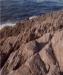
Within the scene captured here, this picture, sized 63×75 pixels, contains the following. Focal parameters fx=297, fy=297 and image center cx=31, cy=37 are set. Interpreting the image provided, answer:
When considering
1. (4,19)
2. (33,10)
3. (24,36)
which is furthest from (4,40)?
(33,10)

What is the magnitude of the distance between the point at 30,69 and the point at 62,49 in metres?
1.55

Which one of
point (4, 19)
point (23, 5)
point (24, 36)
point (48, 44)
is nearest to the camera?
point (48, 44)

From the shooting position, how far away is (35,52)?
12555 millimetres

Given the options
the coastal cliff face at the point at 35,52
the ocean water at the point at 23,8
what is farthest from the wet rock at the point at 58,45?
the ocean water at the point at 23,8

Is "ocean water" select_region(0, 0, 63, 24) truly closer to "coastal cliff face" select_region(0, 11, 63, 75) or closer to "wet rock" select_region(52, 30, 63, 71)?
"coastal cliff face" select_region(0, 11, 63, 75)

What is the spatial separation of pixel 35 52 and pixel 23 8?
55.4ft

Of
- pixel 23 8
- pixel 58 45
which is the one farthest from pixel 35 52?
pixel 23 8

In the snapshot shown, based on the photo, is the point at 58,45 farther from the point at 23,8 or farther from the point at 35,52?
the point at 23,8

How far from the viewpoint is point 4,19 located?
25.5 meters

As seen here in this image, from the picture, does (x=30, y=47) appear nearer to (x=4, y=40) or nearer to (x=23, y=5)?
(x=4, y=40)

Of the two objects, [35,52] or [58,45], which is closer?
[58,45]

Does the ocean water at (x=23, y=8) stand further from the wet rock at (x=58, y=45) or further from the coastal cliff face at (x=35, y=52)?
the wet rock at (x=58, y=45)

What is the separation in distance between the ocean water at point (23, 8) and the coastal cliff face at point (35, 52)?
10.0 meters

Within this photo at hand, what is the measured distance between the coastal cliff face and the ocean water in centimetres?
1003
